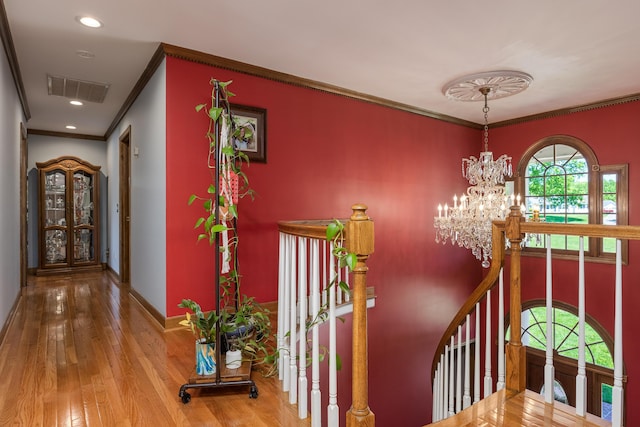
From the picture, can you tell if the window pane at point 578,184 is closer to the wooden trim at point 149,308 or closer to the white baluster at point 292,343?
the white baluster at point 292,343

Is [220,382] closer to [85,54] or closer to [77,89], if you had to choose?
[85,54]

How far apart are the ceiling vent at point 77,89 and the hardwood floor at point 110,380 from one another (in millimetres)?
2428

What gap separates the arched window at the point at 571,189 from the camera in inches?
189

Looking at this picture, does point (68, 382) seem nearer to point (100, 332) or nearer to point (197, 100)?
point (100, 332)

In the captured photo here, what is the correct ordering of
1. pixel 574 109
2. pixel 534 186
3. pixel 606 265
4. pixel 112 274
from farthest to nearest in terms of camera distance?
pixel 112 274, pixel 534 186, pixel 574 109, pixel 606 265

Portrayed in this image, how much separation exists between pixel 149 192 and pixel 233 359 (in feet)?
6.99

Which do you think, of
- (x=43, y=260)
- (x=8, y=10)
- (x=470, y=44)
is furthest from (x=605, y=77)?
(x=43, y=260)

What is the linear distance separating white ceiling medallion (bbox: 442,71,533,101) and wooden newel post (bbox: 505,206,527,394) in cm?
222

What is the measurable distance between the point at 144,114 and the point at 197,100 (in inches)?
36.2

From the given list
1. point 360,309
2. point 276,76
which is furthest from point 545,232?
point 276,76

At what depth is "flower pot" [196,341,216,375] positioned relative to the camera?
2.12 metres

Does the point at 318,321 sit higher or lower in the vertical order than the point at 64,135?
lower

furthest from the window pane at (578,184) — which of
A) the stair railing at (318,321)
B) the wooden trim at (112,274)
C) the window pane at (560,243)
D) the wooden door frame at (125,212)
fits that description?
the wooden trim at (112,274)

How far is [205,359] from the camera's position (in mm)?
2131
